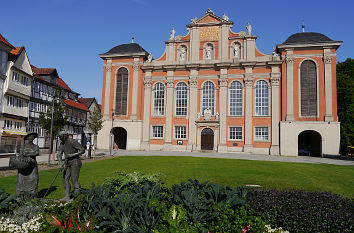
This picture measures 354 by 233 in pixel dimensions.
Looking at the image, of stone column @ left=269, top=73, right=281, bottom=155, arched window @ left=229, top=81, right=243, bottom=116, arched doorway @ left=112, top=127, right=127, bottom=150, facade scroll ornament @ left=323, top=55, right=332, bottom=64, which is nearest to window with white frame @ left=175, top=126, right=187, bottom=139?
arched window @ left=229, top=81, right=243, bottom=116

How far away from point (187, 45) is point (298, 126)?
63.8 feet

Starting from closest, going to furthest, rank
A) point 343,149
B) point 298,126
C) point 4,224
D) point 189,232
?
point 189,232
point 4,224
point 298,126
point 343,149

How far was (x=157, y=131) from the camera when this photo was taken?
3844 centimetres

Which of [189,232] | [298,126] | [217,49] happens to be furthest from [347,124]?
[189,232]

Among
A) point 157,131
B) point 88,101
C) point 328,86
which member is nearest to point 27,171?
point 157,131

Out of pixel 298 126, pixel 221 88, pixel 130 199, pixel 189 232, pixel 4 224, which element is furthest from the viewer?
pixel 221 88

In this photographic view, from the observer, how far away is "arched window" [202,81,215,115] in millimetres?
37250

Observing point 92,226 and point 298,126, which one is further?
point 298,126

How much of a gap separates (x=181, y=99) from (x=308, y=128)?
17.6m

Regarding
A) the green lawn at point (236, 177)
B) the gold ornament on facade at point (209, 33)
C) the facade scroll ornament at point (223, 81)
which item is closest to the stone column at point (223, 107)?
the facade scroll ornament at point (223, 81)

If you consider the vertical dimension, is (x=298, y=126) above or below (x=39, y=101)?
below

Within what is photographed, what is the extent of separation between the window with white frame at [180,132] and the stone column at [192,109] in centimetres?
94

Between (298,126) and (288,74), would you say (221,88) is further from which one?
(298,126)

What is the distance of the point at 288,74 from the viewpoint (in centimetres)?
3431
